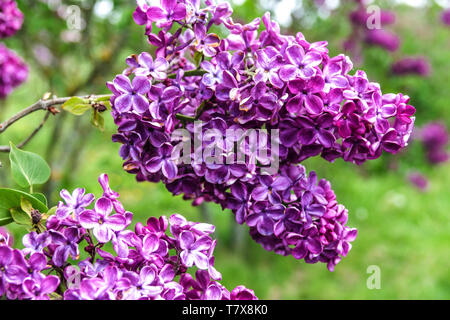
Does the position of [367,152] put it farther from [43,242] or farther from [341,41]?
[341,41]

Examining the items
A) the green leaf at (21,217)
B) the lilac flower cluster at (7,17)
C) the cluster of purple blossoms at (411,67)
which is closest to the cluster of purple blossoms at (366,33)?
the cluster of purple blossoms at (411,67)

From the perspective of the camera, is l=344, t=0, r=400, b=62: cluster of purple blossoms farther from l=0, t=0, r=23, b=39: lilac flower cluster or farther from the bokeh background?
l=0, t=0, r=23, b=39: lilac flower cluster

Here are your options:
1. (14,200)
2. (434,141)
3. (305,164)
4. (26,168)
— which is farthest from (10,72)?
(434,141)

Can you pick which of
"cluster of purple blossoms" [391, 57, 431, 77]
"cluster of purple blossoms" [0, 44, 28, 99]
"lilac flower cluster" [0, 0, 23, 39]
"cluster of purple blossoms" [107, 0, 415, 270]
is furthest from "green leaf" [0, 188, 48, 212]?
"cluster of purple blossoms" [391, 57, 431, 77]

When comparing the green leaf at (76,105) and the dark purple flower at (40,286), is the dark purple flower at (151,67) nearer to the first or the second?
the green leaf at (76,105)
